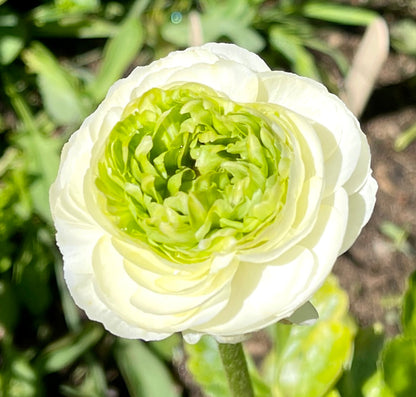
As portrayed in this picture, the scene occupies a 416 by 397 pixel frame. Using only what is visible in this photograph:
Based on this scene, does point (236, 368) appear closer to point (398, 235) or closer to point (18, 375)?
point (18, 375)

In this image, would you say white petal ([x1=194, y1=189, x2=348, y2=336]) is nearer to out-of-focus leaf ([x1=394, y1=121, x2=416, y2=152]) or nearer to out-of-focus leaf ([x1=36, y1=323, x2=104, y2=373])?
out-of-focus leaf ([x1=36, y1=323, x2=104, y2=373])

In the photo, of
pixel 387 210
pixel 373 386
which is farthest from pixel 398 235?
pixel 373 386

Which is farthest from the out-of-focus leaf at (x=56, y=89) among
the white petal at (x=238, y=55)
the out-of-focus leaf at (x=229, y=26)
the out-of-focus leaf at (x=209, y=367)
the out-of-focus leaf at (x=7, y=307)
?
the white petal at (x=238, y=55)

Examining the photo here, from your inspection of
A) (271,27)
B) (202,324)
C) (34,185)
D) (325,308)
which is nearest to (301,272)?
(202,324)

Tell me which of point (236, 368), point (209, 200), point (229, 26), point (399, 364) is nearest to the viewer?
point (209, 200)

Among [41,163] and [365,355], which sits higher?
[41,163]

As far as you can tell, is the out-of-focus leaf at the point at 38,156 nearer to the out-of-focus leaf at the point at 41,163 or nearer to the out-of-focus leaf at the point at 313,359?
the out-of-focus leaf at the point at 41,163

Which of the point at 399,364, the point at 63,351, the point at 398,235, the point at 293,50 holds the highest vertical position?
the point at 399,364

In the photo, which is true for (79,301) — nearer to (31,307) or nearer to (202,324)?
(202,324)
